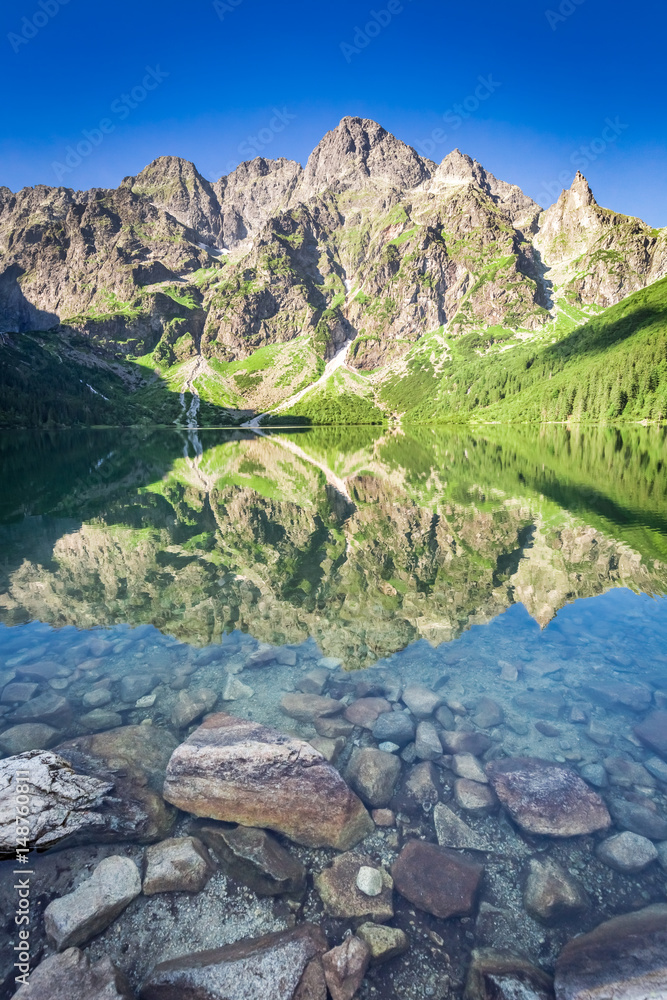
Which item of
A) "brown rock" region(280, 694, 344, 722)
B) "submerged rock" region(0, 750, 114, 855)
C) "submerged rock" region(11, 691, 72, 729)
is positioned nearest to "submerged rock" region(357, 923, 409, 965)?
"submerged rock" region(0, 750, 114, 855)

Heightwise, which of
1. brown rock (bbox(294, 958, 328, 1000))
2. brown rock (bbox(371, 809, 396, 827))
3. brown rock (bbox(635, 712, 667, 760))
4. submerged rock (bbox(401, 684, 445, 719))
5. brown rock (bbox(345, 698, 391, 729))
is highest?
brown rock (bbox(294, 958, 328, 1000))

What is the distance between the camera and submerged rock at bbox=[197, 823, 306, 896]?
6793mm

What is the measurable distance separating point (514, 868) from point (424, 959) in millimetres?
2166

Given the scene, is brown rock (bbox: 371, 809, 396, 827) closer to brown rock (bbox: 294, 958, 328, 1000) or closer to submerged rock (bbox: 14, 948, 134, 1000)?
brown rock (bbox: 294, 958, 328, 1000)

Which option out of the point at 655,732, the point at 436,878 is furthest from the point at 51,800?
the point at 655,732

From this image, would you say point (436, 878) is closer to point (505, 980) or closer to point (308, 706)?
point (505, 980)

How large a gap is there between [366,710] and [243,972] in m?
5.99

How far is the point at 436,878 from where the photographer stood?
6.86m

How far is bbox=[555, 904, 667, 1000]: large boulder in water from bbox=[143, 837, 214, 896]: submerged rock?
511cm

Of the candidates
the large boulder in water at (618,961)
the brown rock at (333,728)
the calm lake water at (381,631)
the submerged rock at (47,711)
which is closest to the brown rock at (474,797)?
the calm lake water at (381,631)

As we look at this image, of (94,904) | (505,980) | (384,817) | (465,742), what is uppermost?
(94,904)

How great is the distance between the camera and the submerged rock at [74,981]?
16.2 feet

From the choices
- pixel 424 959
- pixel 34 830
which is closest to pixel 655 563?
pixel 424 959

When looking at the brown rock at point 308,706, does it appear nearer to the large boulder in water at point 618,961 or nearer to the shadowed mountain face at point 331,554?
the shadowed mountain face at point 331,554
